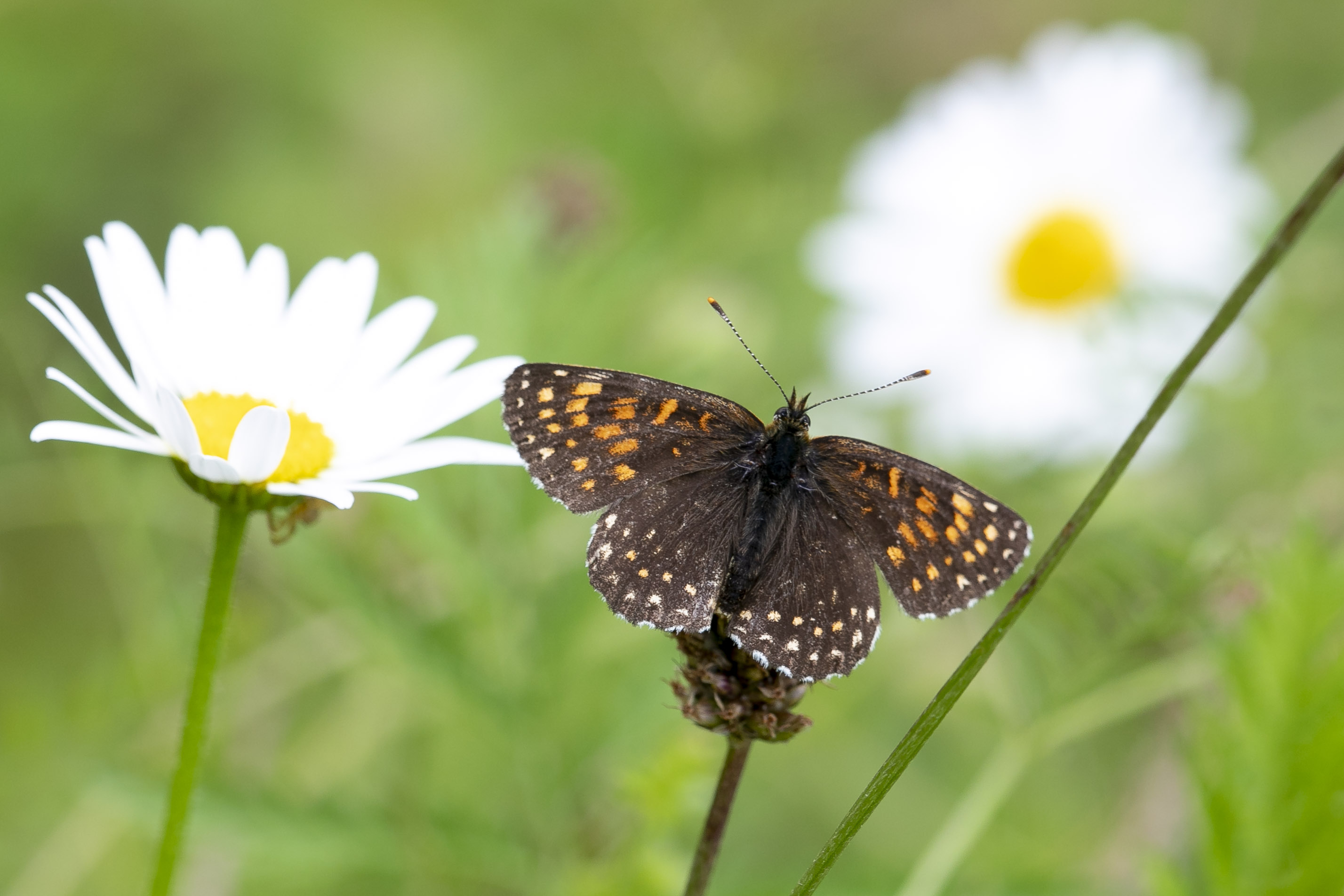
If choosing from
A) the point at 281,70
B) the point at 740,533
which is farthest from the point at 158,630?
the point at 281,70

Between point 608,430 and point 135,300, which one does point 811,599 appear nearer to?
point 608,430

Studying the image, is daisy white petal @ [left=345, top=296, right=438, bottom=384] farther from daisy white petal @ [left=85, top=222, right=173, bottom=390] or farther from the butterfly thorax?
the butterfly thorax

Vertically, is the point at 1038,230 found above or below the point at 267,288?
above

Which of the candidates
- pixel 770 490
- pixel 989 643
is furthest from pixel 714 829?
pixel 770 490

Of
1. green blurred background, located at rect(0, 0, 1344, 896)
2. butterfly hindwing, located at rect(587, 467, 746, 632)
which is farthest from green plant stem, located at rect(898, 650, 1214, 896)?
butterfly hindwing, located at rect(587, 467, 746, 632)

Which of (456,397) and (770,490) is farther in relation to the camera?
(770,490)
